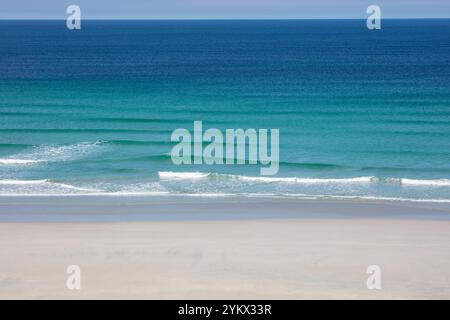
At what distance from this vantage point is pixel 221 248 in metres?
13.0

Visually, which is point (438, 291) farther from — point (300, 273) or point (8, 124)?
point (8, 124)

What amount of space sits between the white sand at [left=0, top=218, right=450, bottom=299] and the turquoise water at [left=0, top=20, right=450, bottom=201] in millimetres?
3901

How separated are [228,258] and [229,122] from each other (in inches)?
721

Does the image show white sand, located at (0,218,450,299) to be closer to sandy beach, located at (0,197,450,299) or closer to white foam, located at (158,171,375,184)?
sandy beach, located at (0,197,450,299)

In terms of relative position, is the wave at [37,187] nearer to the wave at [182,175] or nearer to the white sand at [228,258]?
the wave at [182,175]

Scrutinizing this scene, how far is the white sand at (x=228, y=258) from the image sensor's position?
1057cm

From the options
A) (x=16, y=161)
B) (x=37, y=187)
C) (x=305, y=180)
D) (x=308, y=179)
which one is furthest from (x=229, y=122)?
(x=37, y=187)

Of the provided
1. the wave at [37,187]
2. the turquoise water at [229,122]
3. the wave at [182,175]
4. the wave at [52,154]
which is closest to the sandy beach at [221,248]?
the wave at [37,187]

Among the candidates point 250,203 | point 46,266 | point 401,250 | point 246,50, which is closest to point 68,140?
point 250,203

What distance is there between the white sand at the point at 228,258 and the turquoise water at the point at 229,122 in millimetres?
3901

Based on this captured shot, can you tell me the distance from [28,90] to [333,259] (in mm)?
31286

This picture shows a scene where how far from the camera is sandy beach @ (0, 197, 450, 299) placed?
35.0 feet

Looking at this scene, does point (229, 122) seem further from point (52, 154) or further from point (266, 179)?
point (266, 179)

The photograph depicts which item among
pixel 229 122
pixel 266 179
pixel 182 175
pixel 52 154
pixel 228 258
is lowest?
pixel 228 258
